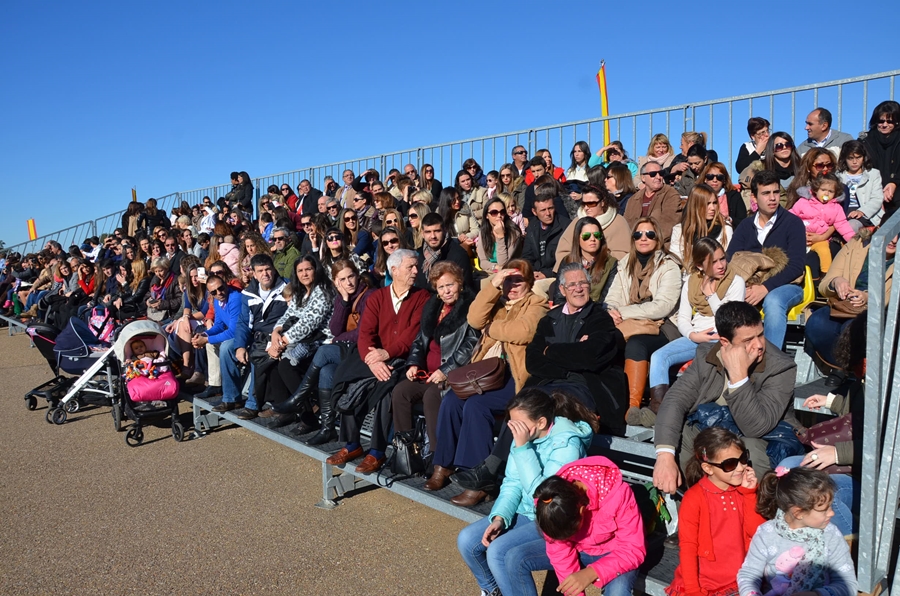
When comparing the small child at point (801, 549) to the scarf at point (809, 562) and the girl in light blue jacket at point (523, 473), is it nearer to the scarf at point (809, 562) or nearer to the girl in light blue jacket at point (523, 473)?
the scarf at point (809, 562)

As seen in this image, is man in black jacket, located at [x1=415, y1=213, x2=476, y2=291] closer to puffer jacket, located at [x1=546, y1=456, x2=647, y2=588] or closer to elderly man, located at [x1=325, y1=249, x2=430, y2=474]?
elderly man, located at [x1=325, y1=249, x2=430, y2=474]

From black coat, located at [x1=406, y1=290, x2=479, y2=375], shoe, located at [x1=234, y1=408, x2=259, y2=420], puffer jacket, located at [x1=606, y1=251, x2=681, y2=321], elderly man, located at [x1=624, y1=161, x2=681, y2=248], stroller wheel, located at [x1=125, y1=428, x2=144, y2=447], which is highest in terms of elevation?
elderly man, located at [x1=624, y1=161, x2=681, y2=248]

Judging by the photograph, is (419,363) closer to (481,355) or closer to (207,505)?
(481,355)

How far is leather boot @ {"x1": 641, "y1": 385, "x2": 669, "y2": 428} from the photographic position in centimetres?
444

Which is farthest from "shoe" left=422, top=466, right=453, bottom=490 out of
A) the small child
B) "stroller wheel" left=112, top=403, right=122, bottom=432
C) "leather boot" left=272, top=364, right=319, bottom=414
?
"stroller wheel" left=112, top=403, right=122, bottom=432

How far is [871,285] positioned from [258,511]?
14.6 feet

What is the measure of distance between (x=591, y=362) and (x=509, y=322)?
0.83 m

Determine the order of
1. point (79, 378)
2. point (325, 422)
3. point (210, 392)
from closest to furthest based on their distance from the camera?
point (325, 422), point (210, 392), point (79, 378)

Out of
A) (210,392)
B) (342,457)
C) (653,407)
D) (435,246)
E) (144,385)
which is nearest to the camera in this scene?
(653,407)

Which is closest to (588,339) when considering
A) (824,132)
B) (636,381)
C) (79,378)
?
(636,381)

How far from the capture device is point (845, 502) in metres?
3.18

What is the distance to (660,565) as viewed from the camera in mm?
3516

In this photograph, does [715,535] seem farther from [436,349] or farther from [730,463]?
[436,349]

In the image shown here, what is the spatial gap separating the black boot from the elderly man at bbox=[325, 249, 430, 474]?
11.7 inches
